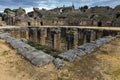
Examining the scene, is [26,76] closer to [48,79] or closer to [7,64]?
[48,79]

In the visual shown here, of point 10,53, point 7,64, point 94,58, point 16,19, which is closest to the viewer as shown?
point 7,64

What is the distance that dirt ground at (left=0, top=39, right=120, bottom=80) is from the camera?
Result: 5335 mm

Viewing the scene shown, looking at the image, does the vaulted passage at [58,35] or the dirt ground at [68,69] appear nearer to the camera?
the dirt ground at [68,69]

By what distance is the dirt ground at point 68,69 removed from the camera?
5335 mm

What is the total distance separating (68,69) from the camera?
19.1 feet

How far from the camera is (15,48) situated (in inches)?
336

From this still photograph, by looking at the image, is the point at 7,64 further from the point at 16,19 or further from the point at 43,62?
the point at 16,19

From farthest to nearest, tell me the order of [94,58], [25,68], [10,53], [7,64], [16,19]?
[16,19] < [10,53] < [94,58] < [7,64] < [25,68]

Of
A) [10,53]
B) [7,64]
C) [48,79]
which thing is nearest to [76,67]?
[48,79]

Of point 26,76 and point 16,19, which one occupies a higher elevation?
point 16,19

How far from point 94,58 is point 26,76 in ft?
10.4

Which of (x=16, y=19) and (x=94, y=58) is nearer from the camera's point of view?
(x=94, y=58)

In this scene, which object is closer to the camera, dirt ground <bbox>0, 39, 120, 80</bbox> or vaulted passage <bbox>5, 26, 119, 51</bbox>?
dirt ground <bbox>0, 39, 120, 80</bbox>

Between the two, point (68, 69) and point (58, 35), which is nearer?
point (68, 69)
